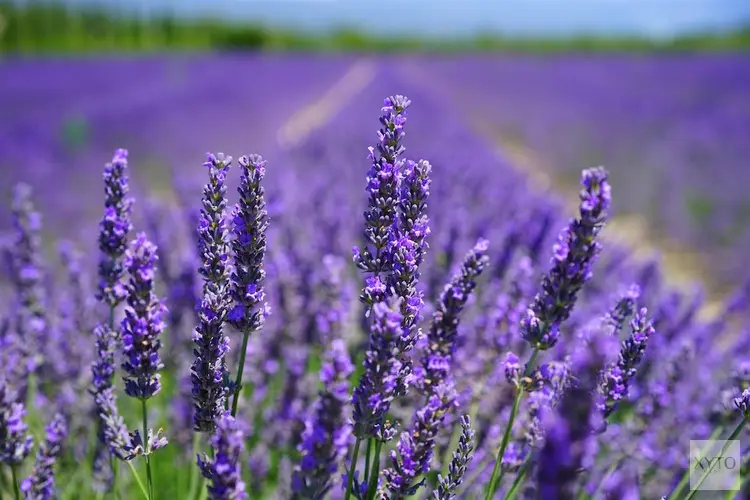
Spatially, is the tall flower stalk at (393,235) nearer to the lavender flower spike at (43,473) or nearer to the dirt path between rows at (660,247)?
the lavender flower spike at (43,473)

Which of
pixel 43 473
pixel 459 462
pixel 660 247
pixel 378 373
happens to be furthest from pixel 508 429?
pixel 660 247

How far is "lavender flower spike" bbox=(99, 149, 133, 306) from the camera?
1.26 metres

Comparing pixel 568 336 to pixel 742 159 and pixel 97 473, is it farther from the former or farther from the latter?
pixel 742 159

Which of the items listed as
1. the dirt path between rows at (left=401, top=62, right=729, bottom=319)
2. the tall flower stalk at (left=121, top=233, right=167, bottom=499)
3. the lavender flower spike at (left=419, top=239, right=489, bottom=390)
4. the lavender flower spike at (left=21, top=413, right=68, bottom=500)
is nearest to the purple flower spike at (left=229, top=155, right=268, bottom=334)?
the tall flower stalk at (left=121, top=233, right=167, bottom=499)

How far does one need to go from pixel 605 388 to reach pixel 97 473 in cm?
135

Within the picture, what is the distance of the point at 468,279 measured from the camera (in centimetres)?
120

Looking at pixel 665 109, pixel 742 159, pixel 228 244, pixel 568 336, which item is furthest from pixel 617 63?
pixel 228 244

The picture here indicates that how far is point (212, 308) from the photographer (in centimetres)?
110

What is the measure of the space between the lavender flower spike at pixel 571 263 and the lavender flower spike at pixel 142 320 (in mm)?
663

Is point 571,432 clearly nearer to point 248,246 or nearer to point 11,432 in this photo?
point 248,246

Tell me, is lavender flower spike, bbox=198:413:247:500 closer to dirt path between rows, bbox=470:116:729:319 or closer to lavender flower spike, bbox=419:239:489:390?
lavender flower spike, bbox=419:239:489:390

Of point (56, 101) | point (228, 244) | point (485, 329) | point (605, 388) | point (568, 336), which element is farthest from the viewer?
point (56, 101)

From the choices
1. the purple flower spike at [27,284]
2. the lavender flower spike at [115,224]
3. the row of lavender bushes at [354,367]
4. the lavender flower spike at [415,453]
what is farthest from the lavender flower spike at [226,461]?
the purple flower spike at [27,284]

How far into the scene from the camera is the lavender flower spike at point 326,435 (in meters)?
0.91
